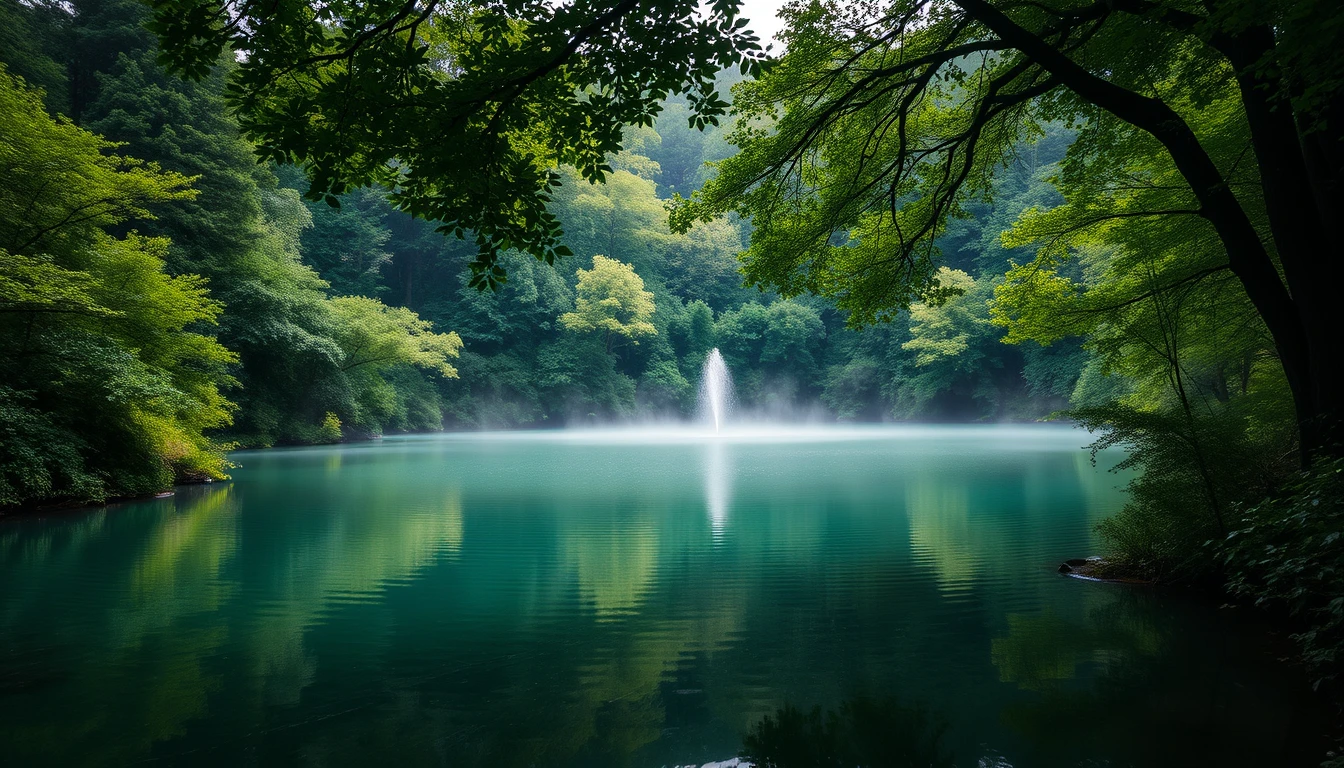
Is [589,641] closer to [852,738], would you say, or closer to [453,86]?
[852,738]

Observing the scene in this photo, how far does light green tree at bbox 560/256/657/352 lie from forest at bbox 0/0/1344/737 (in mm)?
16033

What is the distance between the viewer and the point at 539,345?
41.5m

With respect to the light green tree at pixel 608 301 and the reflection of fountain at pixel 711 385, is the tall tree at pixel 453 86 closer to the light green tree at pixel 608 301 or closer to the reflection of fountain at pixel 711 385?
the light green tree at pixel 608 301

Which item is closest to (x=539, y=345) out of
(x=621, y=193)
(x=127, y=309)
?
(x=621, y=193)

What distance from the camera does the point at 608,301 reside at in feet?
124

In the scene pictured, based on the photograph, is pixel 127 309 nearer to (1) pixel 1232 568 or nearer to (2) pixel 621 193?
(1) pixel 1232 568

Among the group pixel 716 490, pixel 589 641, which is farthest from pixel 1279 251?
pixel 716 490

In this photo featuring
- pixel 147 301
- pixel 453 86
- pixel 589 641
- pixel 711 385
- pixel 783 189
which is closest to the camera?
pixel 453 86

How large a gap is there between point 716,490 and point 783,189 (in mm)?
6824

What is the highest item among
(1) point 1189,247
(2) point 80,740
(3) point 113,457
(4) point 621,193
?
(4) point 621,193

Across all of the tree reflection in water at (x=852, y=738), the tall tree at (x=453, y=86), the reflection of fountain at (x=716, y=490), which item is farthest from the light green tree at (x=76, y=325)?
the tree reflection in water at (x=852, y=738)

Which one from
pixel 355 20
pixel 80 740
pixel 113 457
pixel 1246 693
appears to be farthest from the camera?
pixel 113 457

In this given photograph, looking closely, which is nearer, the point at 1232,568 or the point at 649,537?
the point at 1232,568

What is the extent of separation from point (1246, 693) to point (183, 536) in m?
10.1
